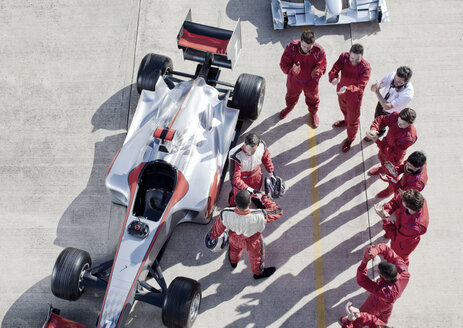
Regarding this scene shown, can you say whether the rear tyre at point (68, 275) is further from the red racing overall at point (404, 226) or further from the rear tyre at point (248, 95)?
the red racing overall at point (404, 226)

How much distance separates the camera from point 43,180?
286 inches

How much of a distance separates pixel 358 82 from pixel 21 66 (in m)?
5.77

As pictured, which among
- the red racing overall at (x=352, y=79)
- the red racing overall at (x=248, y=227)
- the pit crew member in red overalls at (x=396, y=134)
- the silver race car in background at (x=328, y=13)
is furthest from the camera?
the silver race car in background at (x=328, y=13)

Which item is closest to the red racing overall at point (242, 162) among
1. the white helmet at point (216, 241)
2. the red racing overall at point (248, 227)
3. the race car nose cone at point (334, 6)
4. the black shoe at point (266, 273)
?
the red racing overall at point (248, 227)

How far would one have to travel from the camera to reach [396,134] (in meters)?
5.88

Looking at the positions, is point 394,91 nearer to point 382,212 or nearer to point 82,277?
point 382,212

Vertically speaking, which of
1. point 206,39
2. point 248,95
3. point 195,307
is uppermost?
point 206,39

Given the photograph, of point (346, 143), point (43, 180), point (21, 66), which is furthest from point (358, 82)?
point (21, 66)

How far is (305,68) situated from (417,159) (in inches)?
83.1

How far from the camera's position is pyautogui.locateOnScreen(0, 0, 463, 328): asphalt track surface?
6.32m

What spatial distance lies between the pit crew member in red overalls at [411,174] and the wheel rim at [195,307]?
280 centimetres

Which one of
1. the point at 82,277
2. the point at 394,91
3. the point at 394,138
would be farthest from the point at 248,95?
the point at 82,277

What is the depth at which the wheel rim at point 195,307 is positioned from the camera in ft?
18.7

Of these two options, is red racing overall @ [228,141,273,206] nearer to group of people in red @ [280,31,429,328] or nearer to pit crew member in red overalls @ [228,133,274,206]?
pit crew member in red overalls @ [228,133,274,206]
